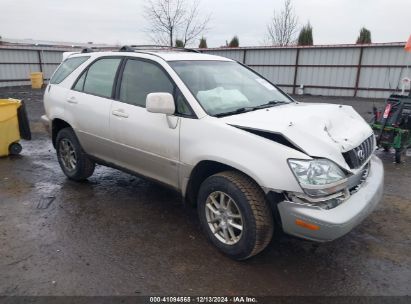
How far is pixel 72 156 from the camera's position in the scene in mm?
4977

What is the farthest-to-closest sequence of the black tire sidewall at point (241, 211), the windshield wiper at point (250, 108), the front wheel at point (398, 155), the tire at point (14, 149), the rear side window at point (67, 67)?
the tire at point (14, 149), the front wheel at point (398, 155), the rear side window at point (67, 67), the windshield wiper at point (250, 108), the black tire sidewall at point (241, 211)

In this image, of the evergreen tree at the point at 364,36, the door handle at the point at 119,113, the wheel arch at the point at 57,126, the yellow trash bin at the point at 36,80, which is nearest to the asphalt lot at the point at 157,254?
the wheel arch at the point at 57,126

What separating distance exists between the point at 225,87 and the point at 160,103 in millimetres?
838

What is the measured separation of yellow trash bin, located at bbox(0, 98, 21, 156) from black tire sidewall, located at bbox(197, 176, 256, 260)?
177 inches

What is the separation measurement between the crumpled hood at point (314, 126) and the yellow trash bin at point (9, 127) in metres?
4.64

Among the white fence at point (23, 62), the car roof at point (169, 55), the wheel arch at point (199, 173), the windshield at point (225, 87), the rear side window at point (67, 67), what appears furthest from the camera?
the white fence at point (23, 62)

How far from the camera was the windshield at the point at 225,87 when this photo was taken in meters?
3.44

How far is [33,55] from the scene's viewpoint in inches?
916

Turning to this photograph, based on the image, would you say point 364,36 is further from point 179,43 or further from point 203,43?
point 179,43

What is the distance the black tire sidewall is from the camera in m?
2.86

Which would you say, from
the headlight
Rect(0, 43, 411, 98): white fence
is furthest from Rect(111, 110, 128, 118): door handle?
Rect(0, 43, 411, 98): white fence

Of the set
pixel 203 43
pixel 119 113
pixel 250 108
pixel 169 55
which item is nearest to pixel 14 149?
pixel 119 113

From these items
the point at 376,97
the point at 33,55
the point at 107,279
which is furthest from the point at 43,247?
the point at 33,55

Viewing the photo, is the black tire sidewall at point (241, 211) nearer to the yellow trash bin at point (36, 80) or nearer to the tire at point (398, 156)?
the tire at point (398, 156)
